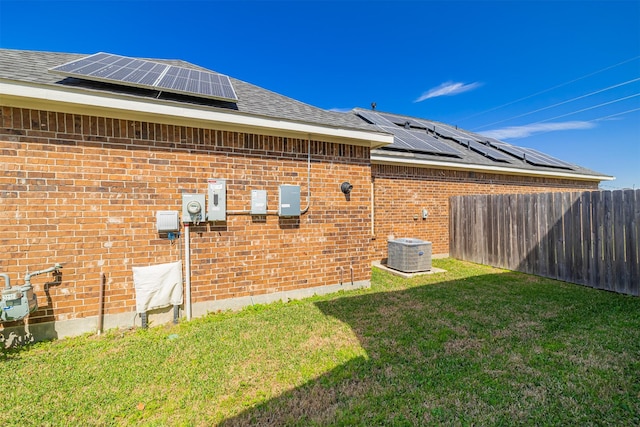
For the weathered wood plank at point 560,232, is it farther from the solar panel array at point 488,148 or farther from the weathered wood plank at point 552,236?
the solar panel array at point 488,148

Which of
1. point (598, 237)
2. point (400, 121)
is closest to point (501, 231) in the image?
point (598, 237)

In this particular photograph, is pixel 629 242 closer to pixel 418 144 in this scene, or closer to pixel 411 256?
pixel 411 256

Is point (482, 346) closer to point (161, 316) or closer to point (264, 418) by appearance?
point (264, 418)

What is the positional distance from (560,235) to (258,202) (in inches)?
269

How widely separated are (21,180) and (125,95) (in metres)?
1.64

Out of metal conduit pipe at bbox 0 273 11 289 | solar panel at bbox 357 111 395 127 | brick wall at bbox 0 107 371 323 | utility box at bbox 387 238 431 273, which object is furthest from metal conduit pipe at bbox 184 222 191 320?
solar panel at bbox 357 111 395 127

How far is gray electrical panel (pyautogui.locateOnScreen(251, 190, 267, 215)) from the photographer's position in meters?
4.41

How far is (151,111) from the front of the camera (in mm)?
3588

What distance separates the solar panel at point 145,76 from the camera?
3.67 m

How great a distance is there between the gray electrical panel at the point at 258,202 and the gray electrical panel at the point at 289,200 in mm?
272

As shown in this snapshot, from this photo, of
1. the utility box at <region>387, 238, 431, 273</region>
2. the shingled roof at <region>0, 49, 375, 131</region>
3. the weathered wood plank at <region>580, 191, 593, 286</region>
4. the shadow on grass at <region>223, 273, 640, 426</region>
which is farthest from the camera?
the utility box at <region>387, 238, 431, 273</region>

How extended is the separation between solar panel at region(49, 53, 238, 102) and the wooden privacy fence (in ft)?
24.1

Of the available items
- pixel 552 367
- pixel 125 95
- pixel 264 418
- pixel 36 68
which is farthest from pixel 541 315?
pixel 36 68

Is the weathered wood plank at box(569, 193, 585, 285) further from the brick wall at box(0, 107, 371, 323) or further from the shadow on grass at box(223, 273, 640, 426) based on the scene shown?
the brick wall at box(0, 107, 371, 323)
